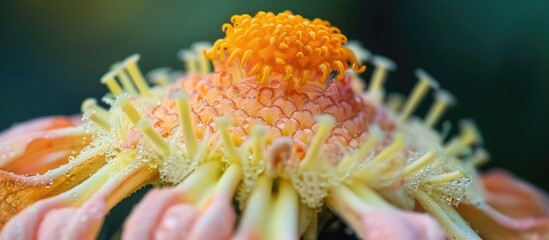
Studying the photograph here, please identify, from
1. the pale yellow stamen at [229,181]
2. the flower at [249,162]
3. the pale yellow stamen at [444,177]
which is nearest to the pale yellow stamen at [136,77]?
the flower at [249,162]

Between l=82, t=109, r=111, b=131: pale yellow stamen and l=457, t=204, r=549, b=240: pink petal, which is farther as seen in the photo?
l=457, t=204, r=549, b=240: pink petal

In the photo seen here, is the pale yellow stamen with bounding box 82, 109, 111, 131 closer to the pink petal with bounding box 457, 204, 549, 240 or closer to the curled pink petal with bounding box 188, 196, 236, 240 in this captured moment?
the curled pink petal with bounding box 188, 196, 236, 240

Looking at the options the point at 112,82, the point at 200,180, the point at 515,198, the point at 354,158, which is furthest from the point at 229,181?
the point at 515,198

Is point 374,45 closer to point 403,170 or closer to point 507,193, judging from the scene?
point 507,193

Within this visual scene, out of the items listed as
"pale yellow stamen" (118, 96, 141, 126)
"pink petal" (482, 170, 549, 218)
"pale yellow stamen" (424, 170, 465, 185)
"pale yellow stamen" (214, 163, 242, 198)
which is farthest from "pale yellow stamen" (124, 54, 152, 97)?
"pink petal" (482, 170, 549, 218)

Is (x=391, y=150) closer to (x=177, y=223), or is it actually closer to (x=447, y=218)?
(x=447, y=218)

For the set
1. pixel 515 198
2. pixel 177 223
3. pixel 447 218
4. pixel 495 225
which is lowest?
pixel 515 198
